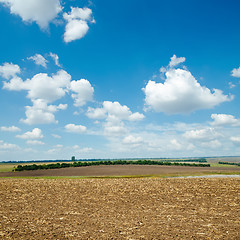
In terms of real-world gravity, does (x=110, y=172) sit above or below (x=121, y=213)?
below

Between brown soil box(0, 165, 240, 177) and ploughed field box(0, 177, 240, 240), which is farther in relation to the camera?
brown soil box(0, 165, 240, 177)

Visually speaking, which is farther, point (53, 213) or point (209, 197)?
point (209, 197)

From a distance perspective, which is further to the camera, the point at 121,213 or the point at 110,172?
the point at 110,172

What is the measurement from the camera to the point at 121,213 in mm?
17812

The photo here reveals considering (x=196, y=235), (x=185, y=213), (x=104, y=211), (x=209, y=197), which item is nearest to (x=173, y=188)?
(x=209, y=197)

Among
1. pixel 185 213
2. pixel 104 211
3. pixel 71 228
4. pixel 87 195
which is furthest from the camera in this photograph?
pixel 87 195

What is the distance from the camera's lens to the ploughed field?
12438 millimetres

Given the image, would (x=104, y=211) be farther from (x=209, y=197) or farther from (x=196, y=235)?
(x=209, y=197)

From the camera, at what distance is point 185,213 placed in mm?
17312

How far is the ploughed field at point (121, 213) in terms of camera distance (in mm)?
12438

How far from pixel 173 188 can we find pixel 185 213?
10767mm

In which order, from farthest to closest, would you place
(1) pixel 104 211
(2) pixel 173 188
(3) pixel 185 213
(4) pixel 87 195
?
1. (2) pixel 173 188
2. (4) pixel 87 195
3. (1) pixel 104 211
4. (3) pixel 185 213

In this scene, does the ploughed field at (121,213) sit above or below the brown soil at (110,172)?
above

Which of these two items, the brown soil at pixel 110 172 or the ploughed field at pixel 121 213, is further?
the brown soil at pixel 110 172
